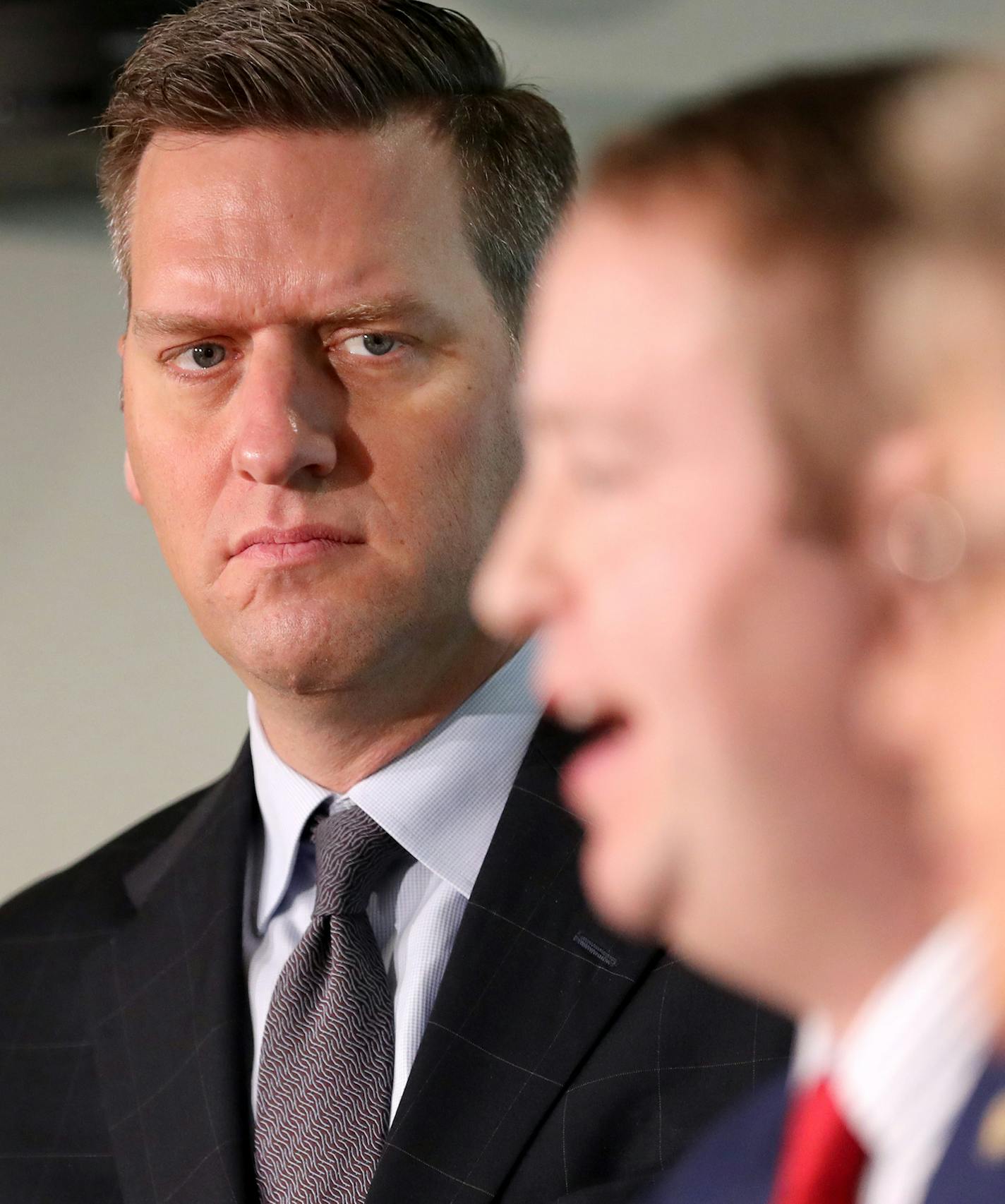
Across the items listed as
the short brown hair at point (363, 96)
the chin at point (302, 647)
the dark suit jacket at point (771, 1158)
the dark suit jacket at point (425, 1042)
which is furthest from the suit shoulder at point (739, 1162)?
the short brown hair at point (363, 96)

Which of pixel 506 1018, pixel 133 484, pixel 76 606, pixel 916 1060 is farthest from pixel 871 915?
pixel 76 606

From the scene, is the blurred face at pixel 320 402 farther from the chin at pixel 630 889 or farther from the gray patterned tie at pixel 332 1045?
the chin at pixel 630 889

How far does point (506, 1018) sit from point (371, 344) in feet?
0.96

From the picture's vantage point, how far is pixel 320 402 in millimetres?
668

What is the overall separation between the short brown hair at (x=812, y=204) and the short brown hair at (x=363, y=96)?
0.51 meters

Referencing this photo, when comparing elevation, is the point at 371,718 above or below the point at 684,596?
below

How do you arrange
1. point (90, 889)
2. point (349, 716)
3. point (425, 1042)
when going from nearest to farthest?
point (425, 1042)
point (349, 716)
point (90, 889)

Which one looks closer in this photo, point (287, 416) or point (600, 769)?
point (600, 769)

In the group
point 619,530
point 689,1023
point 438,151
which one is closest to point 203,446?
point 438,151

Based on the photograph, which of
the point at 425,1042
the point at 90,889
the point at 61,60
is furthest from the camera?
the point at 61,60

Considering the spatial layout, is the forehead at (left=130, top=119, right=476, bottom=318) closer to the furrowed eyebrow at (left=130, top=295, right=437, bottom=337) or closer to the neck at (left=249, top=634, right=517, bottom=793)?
the furrowed eyebrow at (left=130, top=295, right=437, bottom=337)

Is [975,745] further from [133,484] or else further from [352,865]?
[133,484]

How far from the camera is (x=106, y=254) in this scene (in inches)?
46.4

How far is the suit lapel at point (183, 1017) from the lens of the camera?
0.68m
